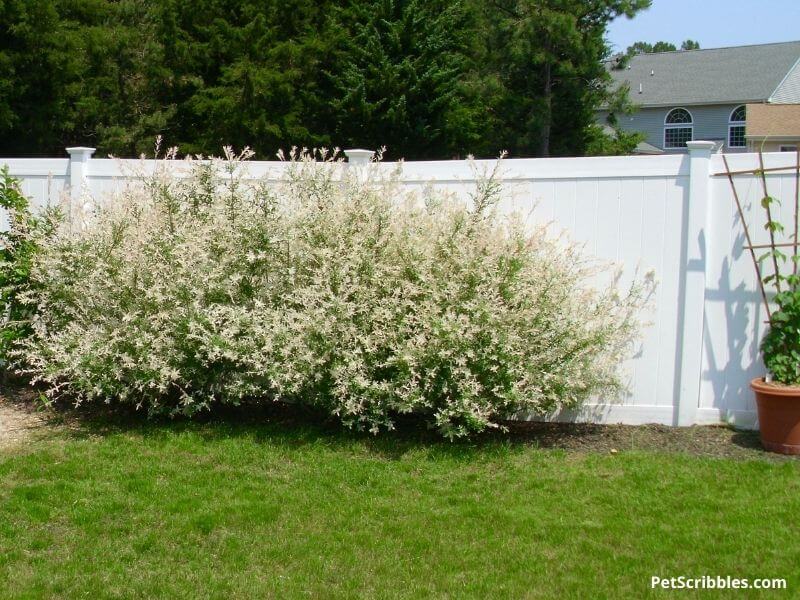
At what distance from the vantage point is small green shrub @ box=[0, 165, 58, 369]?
240 inches

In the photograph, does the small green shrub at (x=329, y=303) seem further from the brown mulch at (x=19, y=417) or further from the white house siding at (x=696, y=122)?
the white house siding at (x=696, y=122)

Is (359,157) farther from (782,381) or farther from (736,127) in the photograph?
(736,127)

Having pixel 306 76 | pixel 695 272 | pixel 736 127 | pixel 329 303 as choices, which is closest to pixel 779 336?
pixel 695 272

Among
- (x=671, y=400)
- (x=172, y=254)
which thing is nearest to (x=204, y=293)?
(x=172, y=254)

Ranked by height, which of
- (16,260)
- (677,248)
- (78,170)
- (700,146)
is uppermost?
(700,146)

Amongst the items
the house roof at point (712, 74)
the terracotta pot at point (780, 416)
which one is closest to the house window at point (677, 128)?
the house roof at point (712, 74)

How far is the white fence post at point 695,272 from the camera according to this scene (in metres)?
5.33

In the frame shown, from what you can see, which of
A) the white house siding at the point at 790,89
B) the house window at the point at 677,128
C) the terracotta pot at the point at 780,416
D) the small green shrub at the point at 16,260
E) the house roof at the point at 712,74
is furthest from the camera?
the house window at the point at 677,128

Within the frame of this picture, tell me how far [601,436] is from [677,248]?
1282 millimetres

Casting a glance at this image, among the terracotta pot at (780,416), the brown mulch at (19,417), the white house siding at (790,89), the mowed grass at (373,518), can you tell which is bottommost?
the mowed grass at (373,518)

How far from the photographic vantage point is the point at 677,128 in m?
36.8

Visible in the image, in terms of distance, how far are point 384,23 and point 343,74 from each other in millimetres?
1668

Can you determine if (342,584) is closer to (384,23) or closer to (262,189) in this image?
(262,189)

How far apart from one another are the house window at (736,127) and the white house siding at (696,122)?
0.57 feet
